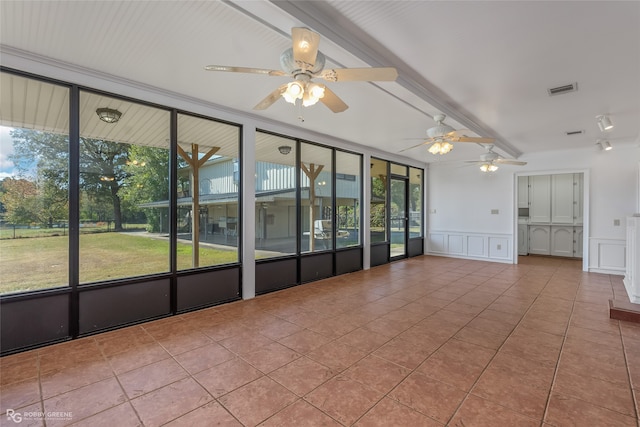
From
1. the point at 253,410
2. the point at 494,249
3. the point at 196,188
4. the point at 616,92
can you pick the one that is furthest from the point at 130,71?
the point at 494,249

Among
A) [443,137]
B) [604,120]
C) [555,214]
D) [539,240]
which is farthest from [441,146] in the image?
[539,240]

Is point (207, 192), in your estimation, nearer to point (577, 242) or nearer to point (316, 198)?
point (316, 198)

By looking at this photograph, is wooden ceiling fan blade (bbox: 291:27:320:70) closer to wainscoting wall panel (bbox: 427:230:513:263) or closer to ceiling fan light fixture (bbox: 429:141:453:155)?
ceiling fan light fixture (bbox: 429:141:453:155)

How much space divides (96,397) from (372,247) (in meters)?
5.58

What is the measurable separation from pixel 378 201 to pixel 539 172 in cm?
377

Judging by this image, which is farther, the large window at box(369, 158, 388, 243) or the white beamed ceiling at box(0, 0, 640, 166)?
the large window at box(369, 158, 388, 243)

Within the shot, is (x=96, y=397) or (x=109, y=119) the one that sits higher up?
(x=109, y=119)

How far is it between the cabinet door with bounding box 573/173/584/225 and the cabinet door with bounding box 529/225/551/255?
65 centimetres

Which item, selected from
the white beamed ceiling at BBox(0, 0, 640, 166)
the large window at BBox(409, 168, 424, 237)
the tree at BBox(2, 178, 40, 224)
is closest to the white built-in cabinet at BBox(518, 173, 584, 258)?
the large window at BBox(409, 168, 424, 237)

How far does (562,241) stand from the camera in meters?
7.99

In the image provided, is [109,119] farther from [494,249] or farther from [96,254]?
[494,249]

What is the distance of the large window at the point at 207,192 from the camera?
152 inches

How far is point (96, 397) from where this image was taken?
206cm

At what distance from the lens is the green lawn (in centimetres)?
273
